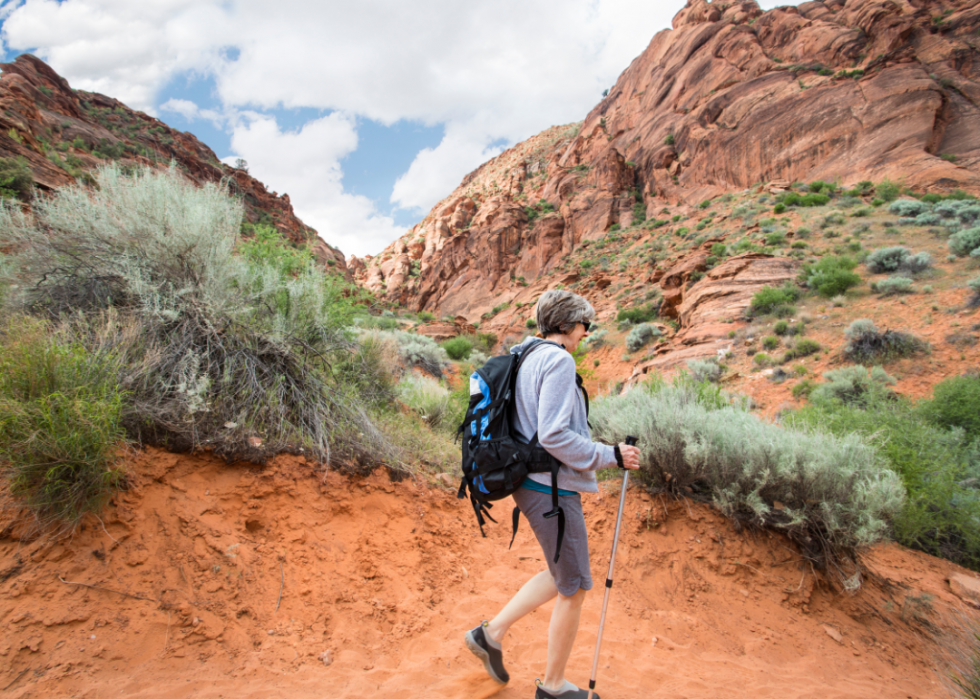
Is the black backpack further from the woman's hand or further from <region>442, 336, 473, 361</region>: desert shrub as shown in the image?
<region>442, 336, 473, 361</region>: desert shrub

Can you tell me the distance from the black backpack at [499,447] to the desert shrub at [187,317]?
92.1 inches

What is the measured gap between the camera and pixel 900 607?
333 cm

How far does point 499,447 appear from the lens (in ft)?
6.49

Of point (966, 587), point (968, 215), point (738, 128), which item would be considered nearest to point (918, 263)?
point (968, 215)

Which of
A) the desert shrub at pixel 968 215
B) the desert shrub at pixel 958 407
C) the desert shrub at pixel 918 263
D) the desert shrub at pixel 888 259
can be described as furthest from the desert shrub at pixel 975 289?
the desert shrub at pixel 968 215

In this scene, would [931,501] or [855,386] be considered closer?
[931,501]

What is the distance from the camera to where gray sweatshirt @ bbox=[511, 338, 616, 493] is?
1.90m

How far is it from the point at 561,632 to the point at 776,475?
265cm

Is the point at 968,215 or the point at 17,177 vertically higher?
the point at 968,215

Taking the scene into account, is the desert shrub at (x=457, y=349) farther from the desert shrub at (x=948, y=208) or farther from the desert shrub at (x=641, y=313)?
the desert shrub at (x=948, y=208)

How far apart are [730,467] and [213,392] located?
15.2 ft

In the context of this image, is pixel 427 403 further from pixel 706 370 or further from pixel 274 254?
pixel 706 370

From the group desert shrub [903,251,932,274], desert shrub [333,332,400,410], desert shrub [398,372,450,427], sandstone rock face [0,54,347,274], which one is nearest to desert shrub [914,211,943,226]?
desert shrub [903,251,932,274]

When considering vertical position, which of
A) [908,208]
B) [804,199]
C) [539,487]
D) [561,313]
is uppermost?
[804,199]
